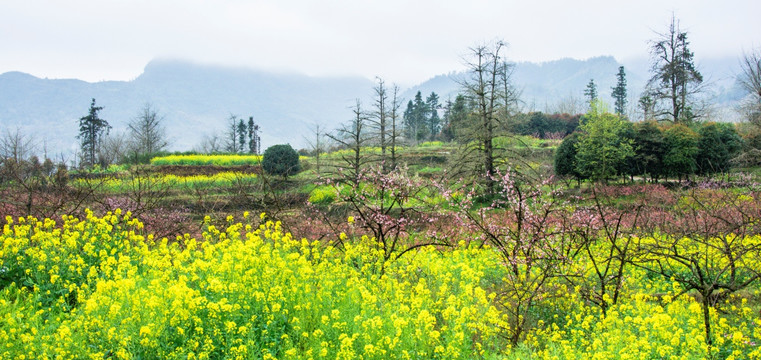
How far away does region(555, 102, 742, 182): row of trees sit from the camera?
2373 cm

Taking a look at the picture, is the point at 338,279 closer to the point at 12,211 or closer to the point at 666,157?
the point at 12,211

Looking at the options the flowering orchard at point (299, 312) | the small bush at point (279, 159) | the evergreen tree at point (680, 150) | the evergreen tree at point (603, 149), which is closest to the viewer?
the flowering orchard at point (299, 312)

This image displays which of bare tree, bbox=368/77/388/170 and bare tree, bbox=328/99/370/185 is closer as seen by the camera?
bare tree, bbox=328/99/370/185

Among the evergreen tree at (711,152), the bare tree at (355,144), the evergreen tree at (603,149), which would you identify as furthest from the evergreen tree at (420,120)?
the evergreen tree at (711,152)

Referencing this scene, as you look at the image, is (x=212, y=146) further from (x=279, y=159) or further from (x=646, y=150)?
(x=646, y=150)

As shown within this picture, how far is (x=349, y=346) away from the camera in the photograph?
365cm

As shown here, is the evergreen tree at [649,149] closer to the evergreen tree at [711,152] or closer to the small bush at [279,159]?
the evergreen tree at [711,152]

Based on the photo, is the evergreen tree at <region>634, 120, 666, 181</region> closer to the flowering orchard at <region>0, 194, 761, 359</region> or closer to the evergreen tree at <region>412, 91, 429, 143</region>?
the flowering orchard at <region>0, 194, 761, 359</region>

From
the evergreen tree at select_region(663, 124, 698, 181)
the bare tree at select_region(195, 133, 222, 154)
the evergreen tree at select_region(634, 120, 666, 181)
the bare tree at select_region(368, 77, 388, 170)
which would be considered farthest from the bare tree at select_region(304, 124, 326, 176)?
the evergreen tree at select_region(663, 124, 698, 181)

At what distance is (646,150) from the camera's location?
81.1 ft

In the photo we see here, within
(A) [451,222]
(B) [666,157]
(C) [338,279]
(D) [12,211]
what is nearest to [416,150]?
(B) [666,157]

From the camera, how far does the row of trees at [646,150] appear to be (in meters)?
23.7

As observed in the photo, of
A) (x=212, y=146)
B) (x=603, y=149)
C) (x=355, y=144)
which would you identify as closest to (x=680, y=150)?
(x=603, y=149)

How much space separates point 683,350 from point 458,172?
628 inches
